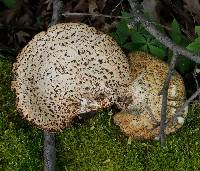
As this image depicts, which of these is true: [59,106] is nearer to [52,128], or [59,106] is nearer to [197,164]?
[52,128]

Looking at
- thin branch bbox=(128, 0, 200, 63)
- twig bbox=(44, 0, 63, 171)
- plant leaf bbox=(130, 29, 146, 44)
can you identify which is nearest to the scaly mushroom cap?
plant leaf bbox=(130, 29, 146, 44)

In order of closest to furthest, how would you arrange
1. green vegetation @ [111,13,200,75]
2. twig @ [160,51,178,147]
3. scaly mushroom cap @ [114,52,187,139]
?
Result: twig @ [160,51,178,147] < scaly mushroom cap @ [114,52,187,139] < green vegetation @ [111,13,200,75]

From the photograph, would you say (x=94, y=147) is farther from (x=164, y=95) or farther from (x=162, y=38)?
(x=162, y=38)

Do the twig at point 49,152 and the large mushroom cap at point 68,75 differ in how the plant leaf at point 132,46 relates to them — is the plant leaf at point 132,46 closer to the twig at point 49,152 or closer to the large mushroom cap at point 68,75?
the large mushroom cap at point 68,75

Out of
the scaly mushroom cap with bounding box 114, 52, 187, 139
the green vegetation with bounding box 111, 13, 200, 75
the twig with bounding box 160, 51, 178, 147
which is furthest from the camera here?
the green vegetation with bounding box 111, 13, 200, 75

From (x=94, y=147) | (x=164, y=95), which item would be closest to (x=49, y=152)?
(x=94, y=147)

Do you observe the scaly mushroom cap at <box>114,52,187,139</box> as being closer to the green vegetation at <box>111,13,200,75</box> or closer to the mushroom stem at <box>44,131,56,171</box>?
the green vegetation at <box>111,13,200,75</box>

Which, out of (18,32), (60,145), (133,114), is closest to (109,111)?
(133,114)
